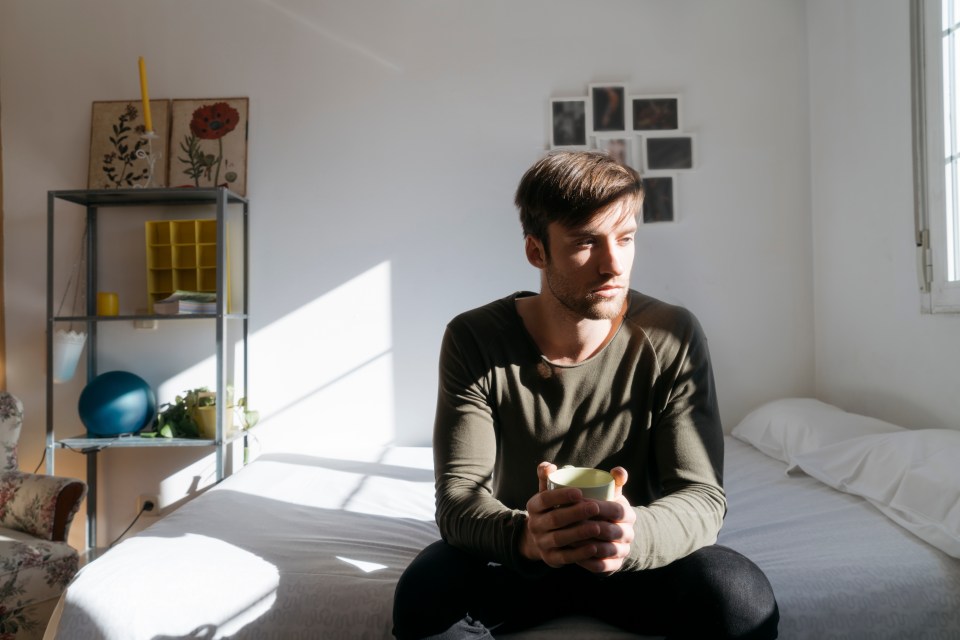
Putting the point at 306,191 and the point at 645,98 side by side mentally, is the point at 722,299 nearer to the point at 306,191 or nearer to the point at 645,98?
the point at 645,98

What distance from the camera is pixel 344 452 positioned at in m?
2.54

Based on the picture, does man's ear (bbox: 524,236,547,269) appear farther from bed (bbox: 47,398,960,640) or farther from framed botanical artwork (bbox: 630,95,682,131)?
framed botanical artwork (bbox: 630,95,682,131)

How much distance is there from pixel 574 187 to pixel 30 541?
1746mm

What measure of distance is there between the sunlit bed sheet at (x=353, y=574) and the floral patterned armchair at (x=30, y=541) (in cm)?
40

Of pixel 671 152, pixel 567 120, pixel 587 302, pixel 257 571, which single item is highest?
pixel 567 120

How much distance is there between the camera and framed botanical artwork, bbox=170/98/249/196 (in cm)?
273

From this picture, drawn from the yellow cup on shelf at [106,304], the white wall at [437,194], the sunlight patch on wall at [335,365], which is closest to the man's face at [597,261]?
the white wall at [437,194]

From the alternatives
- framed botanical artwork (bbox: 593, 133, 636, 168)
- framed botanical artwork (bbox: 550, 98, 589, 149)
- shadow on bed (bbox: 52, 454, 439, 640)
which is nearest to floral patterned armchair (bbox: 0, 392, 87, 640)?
shadow on bed (bbox: 52, 454, 439, 640)

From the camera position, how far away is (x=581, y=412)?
1.23 metres

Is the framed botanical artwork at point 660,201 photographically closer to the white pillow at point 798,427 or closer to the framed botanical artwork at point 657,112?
the framed botanical artwork at point 657,112

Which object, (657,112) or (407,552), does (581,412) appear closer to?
(407,552)

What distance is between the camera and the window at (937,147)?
6.38ft

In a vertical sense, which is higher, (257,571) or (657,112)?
(657,112)

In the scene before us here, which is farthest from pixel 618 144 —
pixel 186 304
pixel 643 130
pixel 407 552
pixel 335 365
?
pixel 407 552
